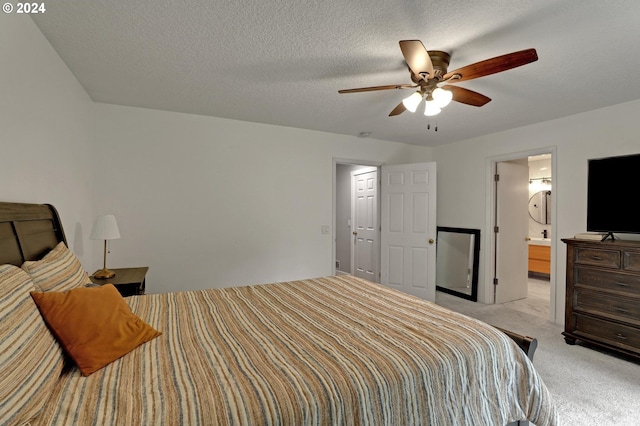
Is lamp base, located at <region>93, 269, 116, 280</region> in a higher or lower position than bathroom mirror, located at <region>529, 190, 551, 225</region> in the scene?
lower

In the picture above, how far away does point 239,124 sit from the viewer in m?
3.59

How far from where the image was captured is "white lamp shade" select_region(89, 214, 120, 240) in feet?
8.13

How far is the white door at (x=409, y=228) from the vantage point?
13.9 feet

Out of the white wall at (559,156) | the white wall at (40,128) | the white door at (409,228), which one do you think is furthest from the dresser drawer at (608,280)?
the white wall at (40,128)

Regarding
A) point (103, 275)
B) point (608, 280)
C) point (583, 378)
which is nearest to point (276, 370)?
point (103, 275)

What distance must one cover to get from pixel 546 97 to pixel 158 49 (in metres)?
3.37

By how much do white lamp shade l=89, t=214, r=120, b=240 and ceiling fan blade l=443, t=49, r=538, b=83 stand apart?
2.91m

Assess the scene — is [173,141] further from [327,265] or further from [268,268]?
[327,265]

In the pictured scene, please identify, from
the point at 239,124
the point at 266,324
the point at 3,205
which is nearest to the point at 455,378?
the point at 266,324

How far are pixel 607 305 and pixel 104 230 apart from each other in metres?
4.56

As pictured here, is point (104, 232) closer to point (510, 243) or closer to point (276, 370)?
point (276, 370)

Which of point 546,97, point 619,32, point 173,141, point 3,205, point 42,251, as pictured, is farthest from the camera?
point 173,141


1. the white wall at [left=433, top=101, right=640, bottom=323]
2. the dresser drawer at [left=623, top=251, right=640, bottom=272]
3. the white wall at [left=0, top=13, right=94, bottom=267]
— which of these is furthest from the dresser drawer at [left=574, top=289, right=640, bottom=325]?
the white wall at [left=0, top=13, right=94, bottom=267]

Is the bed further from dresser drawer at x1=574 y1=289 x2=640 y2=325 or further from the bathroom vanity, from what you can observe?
the bathroom vanity
